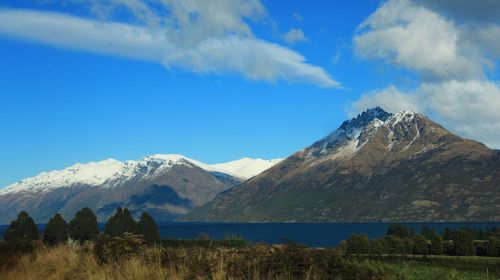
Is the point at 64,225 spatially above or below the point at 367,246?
above

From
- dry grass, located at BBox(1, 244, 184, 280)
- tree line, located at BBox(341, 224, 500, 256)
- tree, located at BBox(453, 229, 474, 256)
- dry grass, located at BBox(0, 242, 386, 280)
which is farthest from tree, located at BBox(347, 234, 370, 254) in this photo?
dry grass, located at BBox(0, 242, 386, 280)

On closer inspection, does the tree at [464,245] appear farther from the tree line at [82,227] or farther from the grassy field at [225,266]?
the grassy field at [225,266]

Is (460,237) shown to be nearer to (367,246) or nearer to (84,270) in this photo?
Answer: (367,246)

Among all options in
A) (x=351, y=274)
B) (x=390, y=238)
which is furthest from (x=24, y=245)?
(x=390, y=238)

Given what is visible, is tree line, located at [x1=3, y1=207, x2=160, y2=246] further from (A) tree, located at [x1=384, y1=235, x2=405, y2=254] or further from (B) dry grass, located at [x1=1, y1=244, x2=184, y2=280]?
(B) dry grass, located at [x1=1, y1=244, x2=184, y2=280]

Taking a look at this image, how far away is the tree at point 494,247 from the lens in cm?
10944

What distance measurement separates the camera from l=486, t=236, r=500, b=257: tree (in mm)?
109438

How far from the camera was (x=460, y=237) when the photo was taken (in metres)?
112

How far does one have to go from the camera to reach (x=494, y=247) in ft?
361

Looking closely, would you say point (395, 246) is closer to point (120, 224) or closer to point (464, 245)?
point (464, 245)

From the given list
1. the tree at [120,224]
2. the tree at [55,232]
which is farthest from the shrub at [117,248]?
the tree at [120,224]

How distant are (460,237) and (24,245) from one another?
105208mm

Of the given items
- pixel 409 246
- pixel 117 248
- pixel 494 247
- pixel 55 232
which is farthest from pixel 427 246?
pixel 117 248

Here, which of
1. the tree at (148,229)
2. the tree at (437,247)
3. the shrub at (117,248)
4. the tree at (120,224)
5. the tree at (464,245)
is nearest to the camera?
the shrub at (117,248)
